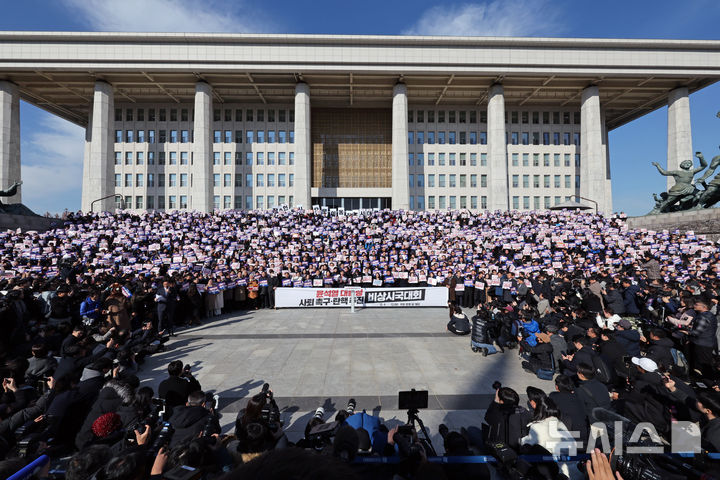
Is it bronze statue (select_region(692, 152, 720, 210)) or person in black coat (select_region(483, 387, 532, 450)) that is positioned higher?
bronze statue (select_region(692, 152, 720, 210))

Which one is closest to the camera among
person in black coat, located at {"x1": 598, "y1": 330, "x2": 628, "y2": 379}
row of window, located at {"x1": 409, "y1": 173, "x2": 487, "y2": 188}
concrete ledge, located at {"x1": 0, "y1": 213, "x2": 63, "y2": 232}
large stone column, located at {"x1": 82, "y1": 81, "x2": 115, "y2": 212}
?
person in black coat, located at {"x1": 598, "y1": 330, "x2": 628, "y2": 379}

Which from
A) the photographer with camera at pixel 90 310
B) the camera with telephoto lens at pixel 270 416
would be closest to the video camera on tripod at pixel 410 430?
the camera with telephoto lens at pixel 270 416

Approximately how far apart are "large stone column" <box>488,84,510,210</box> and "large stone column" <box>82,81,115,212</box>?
161 ft

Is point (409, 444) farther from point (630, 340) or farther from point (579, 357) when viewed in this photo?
point (630, 340)

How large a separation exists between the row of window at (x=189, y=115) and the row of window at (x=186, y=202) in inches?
481

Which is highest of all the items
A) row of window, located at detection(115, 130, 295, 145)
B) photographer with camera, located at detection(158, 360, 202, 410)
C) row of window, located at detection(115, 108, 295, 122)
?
row of window, located at detection(115, 108, 295, 122)

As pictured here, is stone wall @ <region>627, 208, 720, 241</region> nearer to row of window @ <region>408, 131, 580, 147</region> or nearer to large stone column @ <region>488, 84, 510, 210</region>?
large stone column @ <region>488, 84, 510, 210</region>

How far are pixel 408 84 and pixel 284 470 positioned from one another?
5147 centimetres

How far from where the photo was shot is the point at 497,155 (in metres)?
43.7

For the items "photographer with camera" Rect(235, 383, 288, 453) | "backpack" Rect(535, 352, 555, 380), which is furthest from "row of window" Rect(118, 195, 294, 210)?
"photographer with camera" Rect(235, 383, 288, 453)

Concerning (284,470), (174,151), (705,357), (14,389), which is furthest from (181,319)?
(174,151)

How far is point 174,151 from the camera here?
50969 mm

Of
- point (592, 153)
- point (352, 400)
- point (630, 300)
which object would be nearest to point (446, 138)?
point (592, 153)

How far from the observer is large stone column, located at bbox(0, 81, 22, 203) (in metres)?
39.3
